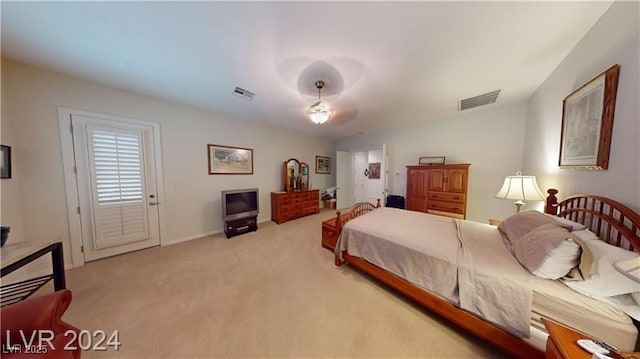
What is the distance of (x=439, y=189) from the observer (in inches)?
141

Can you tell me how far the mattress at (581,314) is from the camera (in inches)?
35.4

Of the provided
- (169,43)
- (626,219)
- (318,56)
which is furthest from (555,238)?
(169,43)

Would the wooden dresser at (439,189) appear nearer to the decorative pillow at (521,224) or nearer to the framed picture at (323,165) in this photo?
the decorative pillow at (521,224)

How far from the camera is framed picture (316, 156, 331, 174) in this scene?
18.3ft

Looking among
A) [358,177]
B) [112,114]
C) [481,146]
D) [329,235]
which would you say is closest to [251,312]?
[329,235]

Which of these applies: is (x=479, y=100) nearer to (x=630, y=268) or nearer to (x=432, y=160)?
(x=432, y=160)

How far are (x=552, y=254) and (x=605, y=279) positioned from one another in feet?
0.63

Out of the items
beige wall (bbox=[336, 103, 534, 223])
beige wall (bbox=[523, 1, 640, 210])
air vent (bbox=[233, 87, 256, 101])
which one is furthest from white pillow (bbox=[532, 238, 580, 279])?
air vent (bbox=[233, 87, 256, 101])

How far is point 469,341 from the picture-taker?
1.39 meters

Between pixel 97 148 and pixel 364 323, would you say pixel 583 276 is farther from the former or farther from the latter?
pixel 97 148

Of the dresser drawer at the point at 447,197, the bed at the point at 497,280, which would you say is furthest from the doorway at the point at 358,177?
the bed at the point at 497,280

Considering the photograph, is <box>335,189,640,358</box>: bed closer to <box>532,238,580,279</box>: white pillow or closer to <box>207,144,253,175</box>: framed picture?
<box>532,238,580,279</box>: white pillow

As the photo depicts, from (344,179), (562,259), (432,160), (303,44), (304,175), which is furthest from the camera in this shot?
(344,179)

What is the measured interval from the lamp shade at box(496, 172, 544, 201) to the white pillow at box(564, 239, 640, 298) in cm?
125
